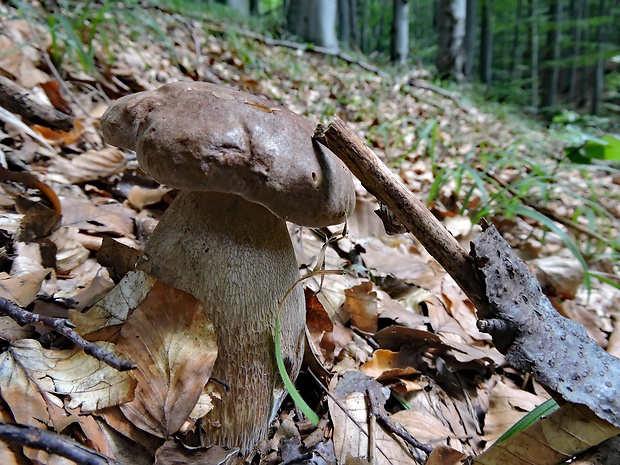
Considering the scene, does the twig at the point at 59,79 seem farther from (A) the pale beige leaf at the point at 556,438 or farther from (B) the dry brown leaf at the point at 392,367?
(A) the pale beige leaf at the point at 556,438

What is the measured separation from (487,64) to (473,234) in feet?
62.8

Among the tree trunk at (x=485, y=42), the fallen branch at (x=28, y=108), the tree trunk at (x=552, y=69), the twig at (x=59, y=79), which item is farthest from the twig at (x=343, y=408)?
the tree trunk at (x=552, y=69)

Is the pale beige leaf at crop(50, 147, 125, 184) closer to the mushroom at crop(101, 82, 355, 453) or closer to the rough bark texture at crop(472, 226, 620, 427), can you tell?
the mushroom at crop(101, 82, 355, 453)

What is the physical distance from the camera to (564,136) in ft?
11.4

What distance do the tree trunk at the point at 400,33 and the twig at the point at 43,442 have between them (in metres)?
10.6

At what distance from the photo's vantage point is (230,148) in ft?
3.19

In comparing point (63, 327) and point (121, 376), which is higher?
point (63, 327)

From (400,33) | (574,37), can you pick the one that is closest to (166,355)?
(400,33)

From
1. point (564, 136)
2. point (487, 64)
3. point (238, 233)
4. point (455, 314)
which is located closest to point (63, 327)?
point (238, 233)

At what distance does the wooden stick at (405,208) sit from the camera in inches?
42.3

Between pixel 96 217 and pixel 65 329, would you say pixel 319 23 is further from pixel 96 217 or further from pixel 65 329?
pixel 65 329

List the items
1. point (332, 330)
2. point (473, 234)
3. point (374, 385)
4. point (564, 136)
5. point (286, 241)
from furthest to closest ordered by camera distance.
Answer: point (564, 136) → point (473, 234) → point (332, 330) → point (374, 385) → point (286, 241)

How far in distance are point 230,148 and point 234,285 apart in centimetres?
40

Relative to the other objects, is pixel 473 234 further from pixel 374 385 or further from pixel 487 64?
pixel 487 64
